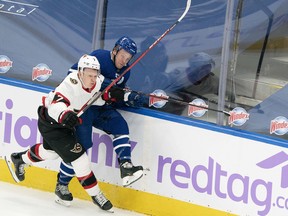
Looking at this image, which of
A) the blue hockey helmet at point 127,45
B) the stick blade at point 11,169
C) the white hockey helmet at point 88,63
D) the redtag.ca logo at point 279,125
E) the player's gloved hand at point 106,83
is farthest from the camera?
the stick blade at point 11,169

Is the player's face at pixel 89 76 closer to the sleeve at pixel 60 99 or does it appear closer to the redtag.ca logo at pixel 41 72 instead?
the sleeve at pixel 60 99

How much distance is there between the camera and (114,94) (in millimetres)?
5801

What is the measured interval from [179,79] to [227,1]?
0.58 m

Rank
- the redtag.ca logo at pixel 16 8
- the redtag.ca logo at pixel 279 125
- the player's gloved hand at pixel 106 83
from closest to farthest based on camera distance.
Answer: the redtag.ca logo at pixel 279 125, the player's gloved hand at pixel 106 83, the redtag.ca logo at pixel 16 8

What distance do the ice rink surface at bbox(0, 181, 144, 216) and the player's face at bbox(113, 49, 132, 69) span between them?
92 centimetres

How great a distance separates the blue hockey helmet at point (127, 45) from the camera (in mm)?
5707

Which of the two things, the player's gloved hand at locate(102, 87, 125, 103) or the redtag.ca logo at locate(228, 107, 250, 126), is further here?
the player's gloved hand at locate(102, 87, 125, 103)

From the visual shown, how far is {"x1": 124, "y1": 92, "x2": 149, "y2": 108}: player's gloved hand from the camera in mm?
5883

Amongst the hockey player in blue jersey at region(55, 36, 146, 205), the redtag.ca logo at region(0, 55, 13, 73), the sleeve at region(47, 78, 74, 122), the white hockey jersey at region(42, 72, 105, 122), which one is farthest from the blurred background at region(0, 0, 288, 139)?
the sleeve at region(47, 78, 74, 122)

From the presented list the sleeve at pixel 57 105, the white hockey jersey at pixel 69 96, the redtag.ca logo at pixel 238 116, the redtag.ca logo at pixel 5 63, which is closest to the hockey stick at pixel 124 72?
the white hockey jersey at pixel 69 96

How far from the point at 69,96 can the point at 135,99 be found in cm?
44

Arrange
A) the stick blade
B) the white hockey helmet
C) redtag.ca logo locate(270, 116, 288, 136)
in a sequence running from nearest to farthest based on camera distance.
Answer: redtag.ca logo locate(270, 116, 288, 136) < the white hockey helmet < the stick blade

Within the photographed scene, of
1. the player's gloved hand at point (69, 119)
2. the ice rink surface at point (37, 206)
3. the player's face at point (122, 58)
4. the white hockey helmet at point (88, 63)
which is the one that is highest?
the player's face at point (122, 58)

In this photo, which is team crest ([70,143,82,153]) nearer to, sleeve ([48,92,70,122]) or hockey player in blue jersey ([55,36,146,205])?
hockey player in blue jersey ([55,36,146,205])
